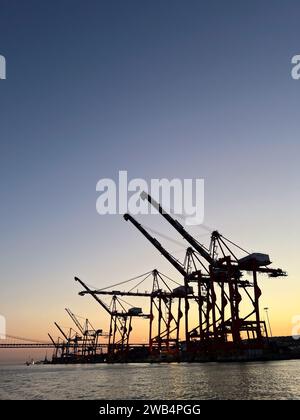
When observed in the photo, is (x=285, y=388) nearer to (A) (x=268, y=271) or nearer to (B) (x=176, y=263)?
(A) (x=268, y=271)

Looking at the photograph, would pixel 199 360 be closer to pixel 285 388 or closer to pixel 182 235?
pixel 182 235

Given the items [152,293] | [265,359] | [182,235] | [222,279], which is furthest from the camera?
[152,293]

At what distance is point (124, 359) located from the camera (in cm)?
12975

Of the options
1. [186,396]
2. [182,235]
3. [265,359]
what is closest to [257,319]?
[265,359]

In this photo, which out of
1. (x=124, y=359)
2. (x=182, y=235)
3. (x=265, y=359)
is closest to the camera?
(x=265, y=359)

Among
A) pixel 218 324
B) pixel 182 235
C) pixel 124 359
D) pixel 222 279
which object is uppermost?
pixel 182 235

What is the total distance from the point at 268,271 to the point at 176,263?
25.2 m

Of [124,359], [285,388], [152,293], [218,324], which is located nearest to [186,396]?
[285,388]

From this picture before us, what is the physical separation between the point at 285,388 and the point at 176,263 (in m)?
62.7

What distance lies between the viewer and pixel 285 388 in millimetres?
28250
